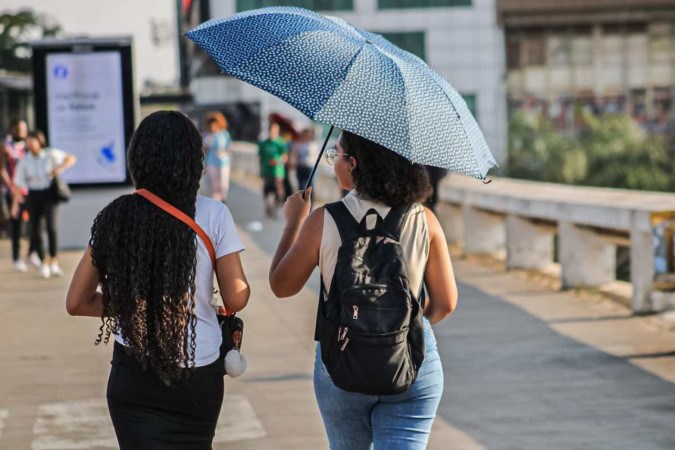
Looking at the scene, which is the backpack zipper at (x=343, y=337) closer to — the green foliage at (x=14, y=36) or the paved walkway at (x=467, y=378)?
the paved walkway at (x=467, y=378)

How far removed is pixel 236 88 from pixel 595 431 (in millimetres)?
63953

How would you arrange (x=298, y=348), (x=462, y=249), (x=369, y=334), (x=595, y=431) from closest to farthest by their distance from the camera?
(x=369, y=334), (x=595, y=431), (x=298, y=348), (x=462, y=249)

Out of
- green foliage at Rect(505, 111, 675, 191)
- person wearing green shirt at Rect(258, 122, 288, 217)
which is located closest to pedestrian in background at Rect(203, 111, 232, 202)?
person wearing green shirt at Rect(258, 122, 288, 217)

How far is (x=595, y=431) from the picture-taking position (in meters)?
7.43

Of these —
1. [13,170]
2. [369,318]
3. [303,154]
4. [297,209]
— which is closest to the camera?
[369,318]

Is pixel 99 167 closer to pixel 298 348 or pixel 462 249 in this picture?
pixel 462 249

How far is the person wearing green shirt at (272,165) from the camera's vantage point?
23.3m

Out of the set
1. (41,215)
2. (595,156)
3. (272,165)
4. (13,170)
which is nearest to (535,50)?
(595,156)

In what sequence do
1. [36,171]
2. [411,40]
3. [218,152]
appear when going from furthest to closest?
[411,40] < [218,152] < [36,171]

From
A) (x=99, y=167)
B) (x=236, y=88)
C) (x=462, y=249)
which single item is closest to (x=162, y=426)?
(x=462, y=249)

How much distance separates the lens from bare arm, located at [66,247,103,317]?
4.29 metres

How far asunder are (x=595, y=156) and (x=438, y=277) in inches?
1552

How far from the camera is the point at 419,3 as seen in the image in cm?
6925

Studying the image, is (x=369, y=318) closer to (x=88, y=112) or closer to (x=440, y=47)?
(x=88, y=112)
